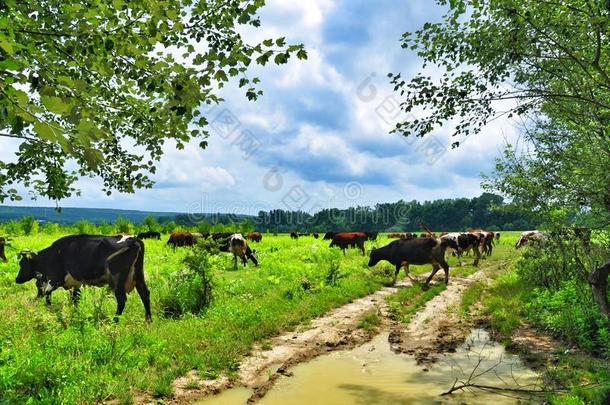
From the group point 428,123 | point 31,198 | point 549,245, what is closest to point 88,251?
point 31,198

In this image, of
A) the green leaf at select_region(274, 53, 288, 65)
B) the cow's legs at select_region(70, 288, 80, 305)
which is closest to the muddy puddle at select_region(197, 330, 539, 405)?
the green leaf at select_region(274, 53, 288, 65)

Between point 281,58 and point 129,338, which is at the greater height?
point 281,58

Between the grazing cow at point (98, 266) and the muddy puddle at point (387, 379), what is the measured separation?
4.62 metres

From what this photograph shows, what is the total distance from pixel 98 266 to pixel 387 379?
7.96 metres

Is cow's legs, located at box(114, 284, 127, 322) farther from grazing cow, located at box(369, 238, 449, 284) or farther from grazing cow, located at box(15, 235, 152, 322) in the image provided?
grazing cow, located at box(369, 238, 449, 284)

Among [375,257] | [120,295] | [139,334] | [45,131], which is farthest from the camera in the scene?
[375,257]

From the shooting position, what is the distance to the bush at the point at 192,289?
11008mm

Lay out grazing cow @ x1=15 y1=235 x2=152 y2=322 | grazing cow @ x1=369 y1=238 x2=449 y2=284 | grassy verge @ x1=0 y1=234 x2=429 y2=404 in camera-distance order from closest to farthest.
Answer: grassy verge @ x1=0 y1=234 x2=429 y2=404, grazing cow @ x1=15 y1=235 x2=152 y2=322, grazing cow @ x1=369 y1=238 x2=449 y2=284

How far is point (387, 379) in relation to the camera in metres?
7.38

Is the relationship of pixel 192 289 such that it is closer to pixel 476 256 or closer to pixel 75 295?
pixel 75 295

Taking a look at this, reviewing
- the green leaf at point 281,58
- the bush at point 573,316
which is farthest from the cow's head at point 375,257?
the green leaf at point 281,58

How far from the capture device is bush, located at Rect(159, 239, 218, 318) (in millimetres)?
11008

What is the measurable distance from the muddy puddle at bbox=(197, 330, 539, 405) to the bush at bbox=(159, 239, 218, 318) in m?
4.09

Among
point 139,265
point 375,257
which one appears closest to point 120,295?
point 139,265
